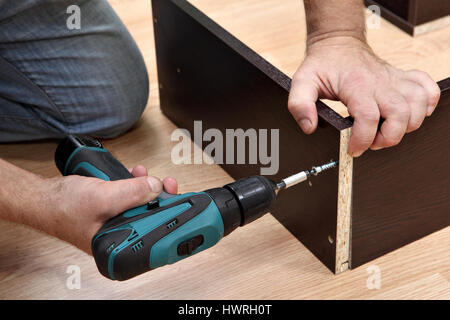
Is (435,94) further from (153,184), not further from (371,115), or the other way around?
(153,184)

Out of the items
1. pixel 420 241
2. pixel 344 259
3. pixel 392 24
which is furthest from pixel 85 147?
pixel 392 24

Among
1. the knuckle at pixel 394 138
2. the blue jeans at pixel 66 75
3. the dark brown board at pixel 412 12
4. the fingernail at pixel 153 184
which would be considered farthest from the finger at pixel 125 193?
the dark brown board at pixel 412 12

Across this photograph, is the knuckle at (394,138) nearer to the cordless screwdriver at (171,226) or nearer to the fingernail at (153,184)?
the cordless screwdriver at (171,226)

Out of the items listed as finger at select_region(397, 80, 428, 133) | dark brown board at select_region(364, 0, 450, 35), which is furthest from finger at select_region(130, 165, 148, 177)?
dark brown board at select_region(364, 0, 450, 35)

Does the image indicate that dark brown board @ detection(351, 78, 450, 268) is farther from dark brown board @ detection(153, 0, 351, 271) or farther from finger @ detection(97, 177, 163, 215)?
finger @ detection(97, 177, 163, 215)

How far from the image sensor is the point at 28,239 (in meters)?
1.26

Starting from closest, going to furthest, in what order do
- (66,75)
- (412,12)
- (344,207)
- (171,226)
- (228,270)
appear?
(171,226) → (344,207) → (228,270) → (66,75) → (412,12)

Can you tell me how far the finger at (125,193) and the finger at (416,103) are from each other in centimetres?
39

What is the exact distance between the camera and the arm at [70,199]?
37.6 inches

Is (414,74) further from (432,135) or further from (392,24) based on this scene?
(392,24)

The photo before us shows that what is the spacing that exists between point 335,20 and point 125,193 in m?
0.49

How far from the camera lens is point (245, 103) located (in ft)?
4.00

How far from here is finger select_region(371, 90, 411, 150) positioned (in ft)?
3.22

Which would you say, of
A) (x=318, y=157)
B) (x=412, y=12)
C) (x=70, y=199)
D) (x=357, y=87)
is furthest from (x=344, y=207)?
(x=412, y=12)
